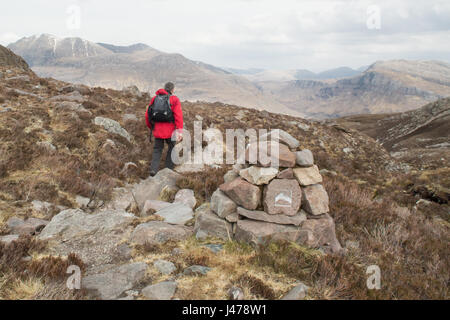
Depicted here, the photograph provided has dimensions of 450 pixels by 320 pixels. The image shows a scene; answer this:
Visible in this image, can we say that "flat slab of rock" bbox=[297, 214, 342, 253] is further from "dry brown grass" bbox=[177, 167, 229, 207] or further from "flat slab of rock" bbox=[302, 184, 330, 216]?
"dry brown grass" bbox=[177, 167, 229, 207]

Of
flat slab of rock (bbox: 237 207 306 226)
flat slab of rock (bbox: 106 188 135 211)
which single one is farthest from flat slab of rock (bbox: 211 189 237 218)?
flat slab of rock (bbox: 106 188 135 211)

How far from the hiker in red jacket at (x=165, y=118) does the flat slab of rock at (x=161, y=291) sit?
223 inches

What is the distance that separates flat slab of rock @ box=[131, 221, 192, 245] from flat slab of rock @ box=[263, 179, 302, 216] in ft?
6.27

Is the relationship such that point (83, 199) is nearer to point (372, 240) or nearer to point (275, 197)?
point (275, 197)

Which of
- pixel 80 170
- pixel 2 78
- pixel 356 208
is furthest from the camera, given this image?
pixel 2 78

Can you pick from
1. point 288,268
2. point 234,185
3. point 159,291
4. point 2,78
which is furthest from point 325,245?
point 2,78

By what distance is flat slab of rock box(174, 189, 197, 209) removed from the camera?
23.8ft

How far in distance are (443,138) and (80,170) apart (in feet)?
123

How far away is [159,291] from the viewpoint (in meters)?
3.57

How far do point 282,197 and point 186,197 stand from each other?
10.6 feet

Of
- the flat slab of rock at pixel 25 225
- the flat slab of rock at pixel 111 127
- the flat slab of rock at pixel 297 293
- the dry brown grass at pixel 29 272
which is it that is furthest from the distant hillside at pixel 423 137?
the flat slab of rock at pixel 25 225

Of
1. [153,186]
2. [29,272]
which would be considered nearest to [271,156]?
[153,186]

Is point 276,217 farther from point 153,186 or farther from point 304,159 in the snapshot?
point 153,186

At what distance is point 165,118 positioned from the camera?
28.1 ft
